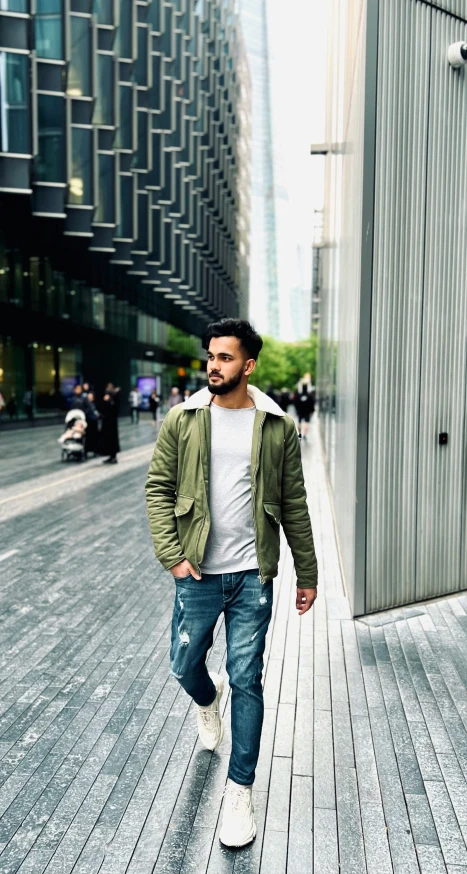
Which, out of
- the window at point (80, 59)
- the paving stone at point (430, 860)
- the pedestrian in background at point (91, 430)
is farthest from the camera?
→ the window at point (80, 59)

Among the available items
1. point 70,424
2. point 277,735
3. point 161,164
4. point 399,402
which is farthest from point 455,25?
point 161,164

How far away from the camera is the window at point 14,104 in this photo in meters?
22.2

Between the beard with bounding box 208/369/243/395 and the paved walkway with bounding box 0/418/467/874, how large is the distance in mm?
1878

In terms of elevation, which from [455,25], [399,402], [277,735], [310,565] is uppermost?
[455,25]

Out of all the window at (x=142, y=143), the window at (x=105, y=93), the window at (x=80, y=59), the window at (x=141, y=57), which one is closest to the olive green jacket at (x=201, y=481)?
the window at (x=80, y=59)

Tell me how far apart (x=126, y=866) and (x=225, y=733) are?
130cm

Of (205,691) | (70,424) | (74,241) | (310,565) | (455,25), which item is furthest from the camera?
(74,241)

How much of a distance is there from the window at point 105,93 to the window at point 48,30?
343 centimetres

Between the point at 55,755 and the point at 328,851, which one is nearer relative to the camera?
the point at 328,851

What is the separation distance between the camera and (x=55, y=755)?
4.02 meters

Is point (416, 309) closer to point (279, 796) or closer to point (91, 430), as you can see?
point (279, 796)

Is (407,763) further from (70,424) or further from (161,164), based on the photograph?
(161,164)

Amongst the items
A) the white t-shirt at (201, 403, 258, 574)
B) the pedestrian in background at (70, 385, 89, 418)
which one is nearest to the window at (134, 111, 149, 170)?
the pedestrian in background at (70, 385, 89, 418)

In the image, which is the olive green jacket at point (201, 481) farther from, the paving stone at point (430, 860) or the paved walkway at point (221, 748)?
the paving stone at point (430, 860)
